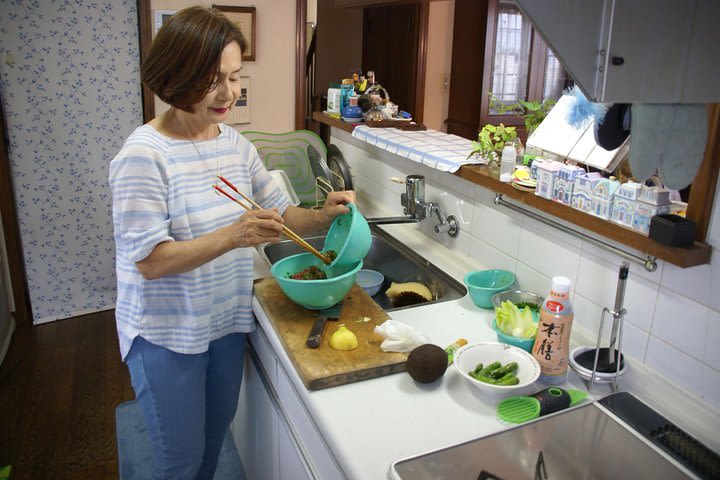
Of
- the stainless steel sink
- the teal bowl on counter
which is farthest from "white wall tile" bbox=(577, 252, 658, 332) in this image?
the stainless steel sink

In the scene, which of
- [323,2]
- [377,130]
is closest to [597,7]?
[377,130]

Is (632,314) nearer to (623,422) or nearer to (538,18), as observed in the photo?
Answer: (623,422)

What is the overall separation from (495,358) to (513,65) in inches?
128

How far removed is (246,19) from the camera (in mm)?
2918

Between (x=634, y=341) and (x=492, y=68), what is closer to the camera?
(x=634, y=341)

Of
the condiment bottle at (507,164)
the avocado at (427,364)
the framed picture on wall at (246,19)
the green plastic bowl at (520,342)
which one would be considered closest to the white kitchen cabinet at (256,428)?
the avocado at (427,364)

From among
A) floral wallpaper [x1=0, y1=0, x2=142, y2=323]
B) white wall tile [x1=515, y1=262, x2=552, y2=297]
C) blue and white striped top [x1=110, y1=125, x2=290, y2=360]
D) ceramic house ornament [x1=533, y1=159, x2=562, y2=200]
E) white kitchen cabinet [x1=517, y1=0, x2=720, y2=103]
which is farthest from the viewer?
floral wallpaper [x1=0, y1=0, x2=142, y2=323]

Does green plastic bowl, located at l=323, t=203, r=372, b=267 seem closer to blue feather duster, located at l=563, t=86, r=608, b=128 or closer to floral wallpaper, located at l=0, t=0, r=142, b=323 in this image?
blue feather duster, located at l=563, t=86, r=608, b=128

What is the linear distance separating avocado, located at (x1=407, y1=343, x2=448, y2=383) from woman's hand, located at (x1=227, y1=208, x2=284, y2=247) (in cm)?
40

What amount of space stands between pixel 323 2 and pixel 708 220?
5.30 meters

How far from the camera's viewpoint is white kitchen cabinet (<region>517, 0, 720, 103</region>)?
666 mm

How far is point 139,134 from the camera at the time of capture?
129 centimetres

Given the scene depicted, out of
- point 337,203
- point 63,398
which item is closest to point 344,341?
point 337,203

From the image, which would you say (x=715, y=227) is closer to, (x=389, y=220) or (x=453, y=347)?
(x=453, y=347)
